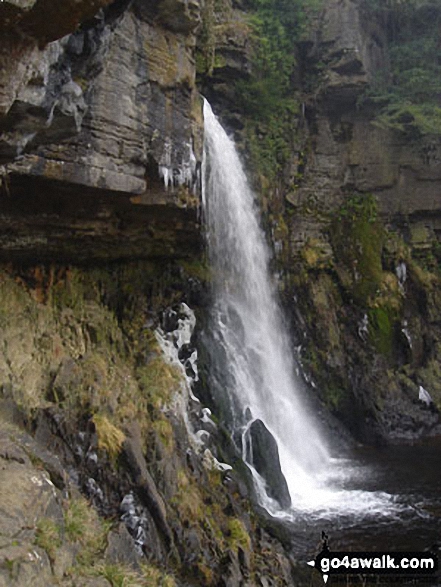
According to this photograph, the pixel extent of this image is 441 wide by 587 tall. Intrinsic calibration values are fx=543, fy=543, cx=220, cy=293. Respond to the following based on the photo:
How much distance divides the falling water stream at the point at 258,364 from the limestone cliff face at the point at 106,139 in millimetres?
2794

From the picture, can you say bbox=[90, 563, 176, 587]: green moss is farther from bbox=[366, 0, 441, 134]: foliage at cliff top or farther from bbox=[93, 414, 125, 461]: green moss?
bbox=[366, 0, 441, 134]: foliage at cliff top

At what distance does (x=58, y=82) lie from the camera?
5.27 meters

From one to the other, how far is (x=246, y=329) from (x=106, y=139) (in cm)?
796

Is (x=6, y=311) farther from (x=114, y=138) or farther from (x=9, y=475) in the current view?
(x=9, y=475)

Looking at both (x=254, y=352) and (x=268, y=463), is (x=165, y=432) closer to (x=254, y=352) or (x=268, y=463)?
(x=268, y=463)

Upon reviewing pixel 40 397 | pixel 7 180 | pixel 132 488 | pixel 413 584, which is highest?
pixel 7 180

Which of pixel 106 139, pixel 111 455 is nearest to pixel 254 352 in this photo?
pixel 111 455

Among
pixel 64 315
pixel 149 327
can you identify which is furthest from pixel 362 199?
pixel 64 315

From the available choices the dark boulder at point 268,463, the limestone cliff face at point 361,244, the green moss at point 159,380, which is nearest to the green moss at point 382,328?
the limestone cliff face at point 361,244

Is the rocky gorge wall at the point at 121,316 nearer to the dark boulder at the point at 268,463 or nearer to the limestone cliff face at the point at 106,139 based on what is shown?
the limestone cliff face at the point at 106,139

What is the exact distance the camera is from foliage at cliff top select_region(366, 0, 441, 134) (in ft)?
61.9

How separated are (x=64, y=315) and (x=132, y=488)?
3.36 meters

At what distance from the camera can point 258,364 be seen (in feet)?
46.5

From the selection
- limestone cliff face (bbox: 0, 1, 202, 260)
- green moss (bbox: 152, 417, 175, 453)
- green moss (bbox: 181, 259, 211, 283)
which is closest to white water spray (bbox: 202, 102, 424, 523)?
green moss (bbox: 181, 259, 211, 283)
